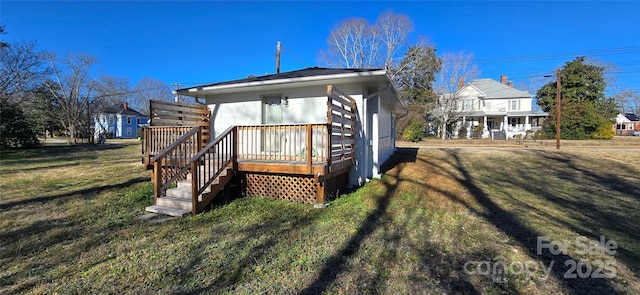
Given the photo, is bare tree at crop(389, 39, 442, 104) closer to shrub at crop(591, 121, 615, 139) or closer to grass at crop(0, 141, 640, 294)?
shrub at crop(591, 121, 615, 139)

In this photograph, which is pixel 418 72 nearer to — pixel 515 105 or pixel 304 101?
pixel 515 105

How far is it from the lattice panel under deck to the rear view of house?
Answer: 0.07 feet

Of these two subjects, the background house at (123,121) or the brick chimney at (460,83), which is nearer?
the brick chimney at (460,83)

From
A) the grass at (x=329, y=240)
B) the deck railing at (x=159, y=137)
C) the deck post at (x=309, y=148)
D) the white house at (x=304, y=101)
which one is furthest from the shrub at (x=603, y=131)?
the deck railing at (x=159, y=137)

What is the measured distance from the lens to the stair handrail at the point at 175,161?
5461mm

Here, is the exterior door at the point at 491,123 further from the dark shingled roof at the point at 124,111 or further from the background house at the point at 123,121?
the dark shingled roof at the point at 124,111

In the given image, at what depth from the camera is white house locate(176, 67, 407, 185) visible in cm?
711

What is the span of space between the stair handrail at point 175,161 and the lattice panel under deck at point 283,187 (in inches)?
58.2

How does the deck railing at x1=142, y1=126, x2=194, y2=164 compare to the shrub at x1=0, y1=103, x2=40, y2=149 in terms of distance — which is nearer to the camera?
the deck railing at x1=142, y1=126, x2=194, y2=164

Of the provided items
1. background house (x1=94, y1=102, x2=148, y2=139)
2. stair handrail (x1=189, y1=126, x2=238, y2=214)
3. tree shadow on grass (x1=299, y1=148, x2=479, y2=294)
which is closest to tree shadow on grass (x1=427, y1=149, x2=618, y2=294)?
tree shadow on grass (x1=299, y1=148, x2=479, y2=294)

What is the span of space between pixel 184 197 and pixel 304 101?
A: 12.5 ft

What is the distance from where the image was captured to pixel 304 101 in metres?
7.68

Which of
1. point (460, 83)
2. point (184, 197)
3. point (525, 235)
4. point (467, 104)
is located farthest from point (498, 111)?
point (184, 197)

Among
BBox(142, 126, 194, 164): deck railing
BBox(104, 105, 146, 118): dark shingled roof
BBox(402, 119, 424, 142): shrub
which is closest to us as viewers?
BBox(142, 126, 194, 164): deck railing
